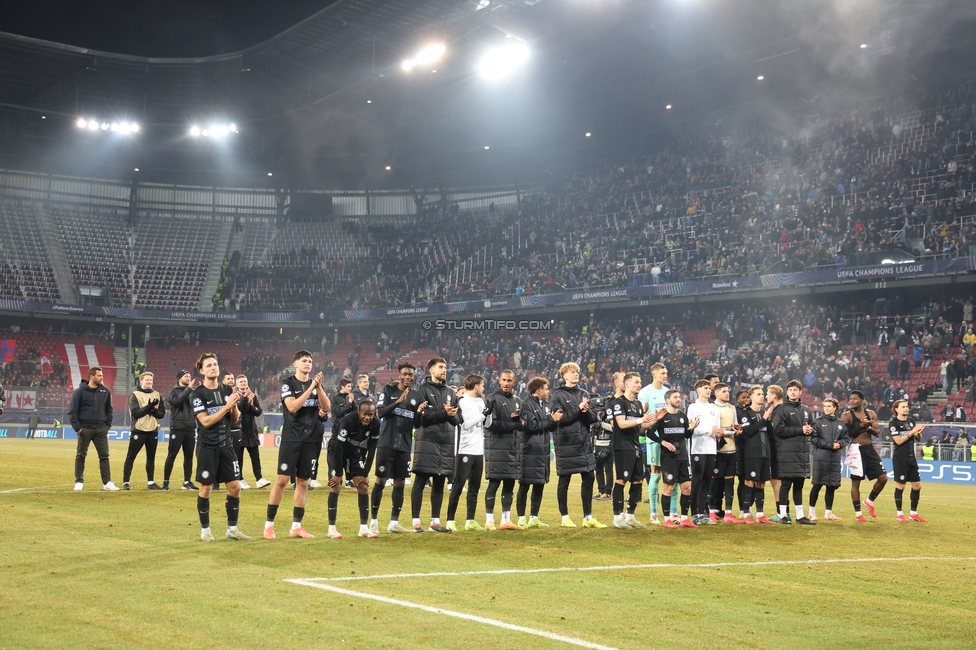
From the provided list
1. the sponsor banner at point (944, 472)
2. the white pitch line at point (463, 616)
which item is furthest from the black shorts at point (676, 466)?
the sponsor banner at point (944, 472)

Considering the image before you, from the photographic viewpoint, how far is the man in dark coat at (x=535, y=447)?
1340 cm

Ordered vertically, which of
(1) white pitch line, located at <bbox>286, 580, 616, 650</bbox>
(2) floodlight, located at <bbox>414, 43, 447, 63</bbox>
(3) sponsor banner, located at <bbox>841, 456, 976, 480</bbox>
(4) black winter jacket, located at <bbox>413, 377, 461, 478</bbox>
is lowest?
(1) white pitch line, located at <bbox>286, 580, 616, 650</bbox>

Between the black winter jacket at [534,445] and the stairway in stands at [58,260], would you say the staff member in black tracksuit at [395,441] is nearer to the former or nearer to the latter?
the black winter jacket at [534,445]

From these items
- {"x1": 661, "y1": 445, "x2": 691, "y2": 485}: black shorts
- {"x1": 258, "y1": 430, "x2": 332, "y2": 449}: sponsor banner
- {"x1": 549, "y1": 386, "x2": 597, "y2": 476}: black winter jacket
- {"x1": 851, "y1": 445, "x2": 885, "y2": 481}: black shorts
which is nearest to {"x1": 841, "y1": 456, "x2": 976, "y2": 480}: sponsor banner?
{"x1": 851, "y1": 445, "x2": 885, "y2": 481}: black shorts

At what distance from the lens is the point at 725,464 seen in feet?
50.7

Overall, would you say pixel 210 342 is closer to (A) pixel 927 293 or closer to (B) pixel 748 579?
(A) pixel 927 293

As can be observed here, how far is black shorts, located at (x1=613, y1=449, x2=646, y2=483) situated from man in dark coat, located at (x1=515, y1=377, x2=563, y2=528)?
42.5 inches

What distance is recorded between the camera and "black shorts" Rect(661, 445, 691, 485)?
46.1 feet

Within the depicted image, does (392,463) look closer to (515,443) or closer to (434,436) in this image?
(434,436)

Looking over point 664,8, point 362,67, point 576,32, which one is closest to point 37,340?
point 362,67

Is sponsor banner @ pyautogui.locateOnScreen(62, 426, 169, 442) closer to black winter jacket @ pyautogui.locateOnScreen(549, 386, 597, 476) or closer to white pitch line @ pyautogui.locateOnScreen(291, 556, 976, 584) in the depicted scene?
black winter jacket @ pyautogui.locateOnScreen(549, 386, 597, 476)

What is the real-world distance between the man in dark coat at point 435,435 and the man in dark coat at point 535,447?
4.20ft

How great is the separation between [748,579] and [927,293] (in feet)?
105

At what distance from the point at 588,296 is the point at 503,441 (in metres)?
32.9
